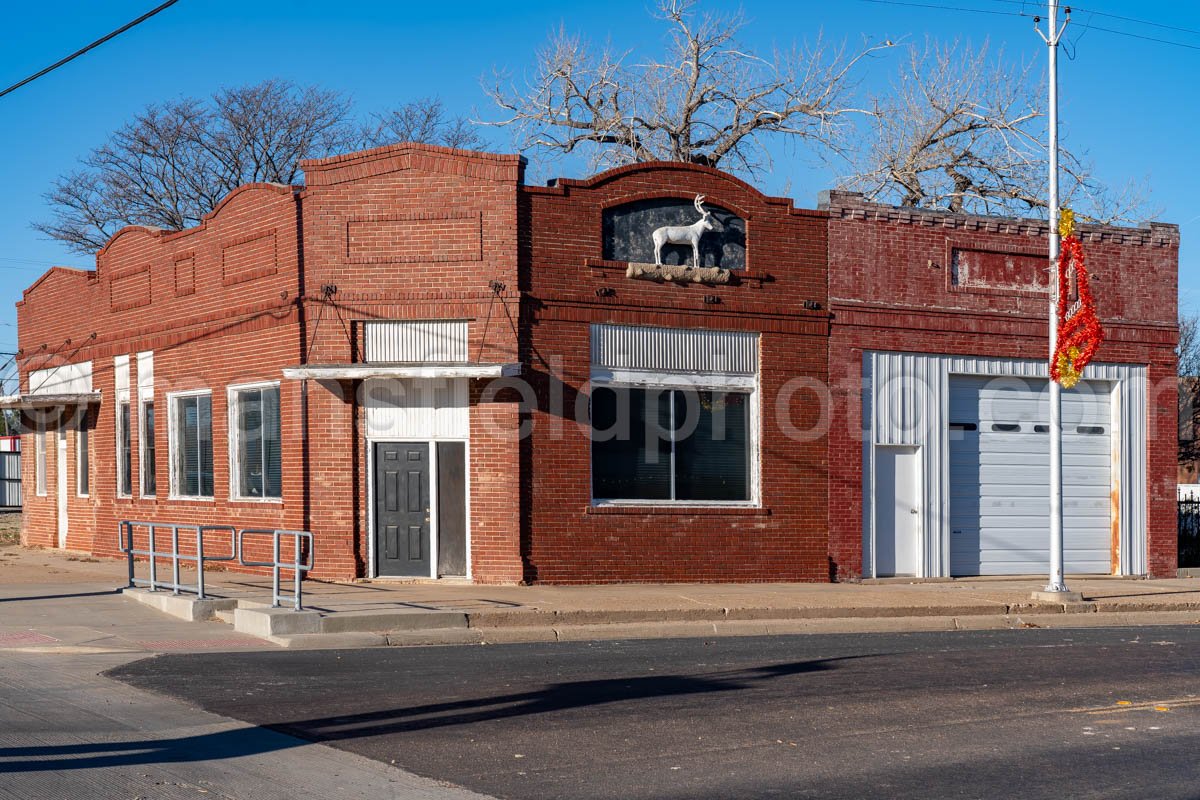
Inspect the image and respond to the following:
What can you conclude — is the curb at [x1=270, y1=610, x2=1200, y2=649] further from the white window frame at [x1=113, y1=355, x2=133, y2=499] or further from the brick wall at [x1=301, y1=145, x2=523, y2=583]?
the white window frame at [x1=113, y1=355, x2=133, y2=499]

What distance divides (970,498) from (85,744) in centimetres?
1698

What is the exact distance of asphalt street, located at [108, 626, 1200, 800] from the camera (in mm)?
7918

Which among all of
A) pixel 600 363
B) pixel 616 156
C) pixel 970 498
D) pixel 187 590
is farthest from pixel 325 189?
pixel 616 156

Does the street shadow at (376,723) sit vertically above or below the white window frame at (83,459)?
below

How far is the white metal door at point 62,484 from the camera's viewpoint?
27.0 meters

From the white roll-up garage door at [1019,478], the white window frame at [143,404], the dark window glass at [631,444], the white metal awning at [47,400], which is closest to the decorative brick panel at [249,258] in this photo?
the white window frame at [143,404]

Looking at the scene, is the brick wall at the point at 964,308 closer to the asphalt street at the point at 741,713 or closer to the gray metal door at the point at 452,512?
the gray metal door at the point at 452,512

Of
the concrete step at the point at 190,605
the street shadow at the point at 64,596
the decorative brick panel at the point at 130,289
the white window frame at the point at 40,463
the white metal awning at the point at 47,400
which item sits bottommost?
the street shadow at the point at 64,596

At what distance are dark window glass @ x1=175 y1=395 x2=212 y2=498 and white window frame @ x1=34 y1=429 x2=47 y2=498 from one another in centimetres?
665

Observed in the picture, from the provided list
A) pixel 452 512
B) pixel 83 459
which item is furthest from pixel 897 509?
pixel 83 459

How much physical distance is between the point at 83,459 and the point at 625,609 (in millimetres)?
14708

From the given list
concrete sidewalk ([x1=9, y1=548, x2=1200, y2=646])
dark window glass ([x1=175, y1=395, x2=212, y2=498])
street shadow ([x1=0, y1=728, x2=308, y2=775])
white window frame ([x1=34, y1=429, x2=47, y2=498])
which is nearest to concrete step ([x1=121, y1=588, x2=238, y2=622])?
concrete sidewalk ([x1=9, y1=548, x2=1200, y2=646])

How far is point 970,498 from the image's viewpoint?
22531 mm

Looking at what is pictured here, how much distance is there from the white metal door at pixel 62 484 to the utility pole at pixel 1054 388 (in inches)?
750
